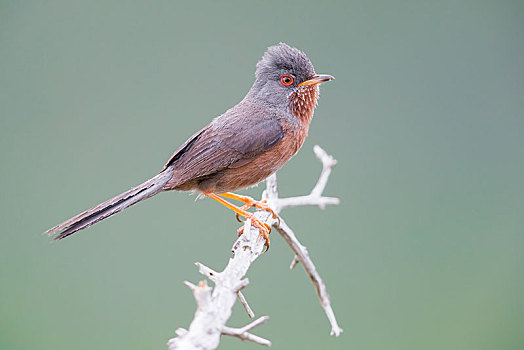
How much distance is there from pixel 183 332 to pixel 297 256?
139cm

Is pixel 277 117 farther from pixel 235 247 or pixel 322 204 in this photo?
pixel 235 247

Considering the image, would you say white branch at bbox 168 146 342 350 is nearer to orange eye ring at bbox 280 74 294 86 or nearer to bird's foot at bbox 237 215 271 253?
bird's foot at bbox 237 215 271 253

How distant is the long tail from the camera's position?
2.16m

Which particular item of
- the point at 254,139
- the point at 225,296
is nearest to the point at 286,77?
the point at 254,139

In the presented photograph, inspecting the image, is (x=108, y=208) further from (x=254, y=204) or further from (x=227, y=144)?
(x=254, y=204)

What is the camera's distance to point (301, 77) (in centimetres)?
291

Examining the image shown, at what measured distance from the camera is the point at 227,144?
8.75 ft

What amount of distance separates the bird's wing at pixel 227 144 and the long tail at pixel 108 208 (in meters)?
0.14

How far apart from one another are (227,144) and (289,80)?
572 millimetres

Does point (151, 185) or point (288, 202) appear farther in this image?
point (288, 202)

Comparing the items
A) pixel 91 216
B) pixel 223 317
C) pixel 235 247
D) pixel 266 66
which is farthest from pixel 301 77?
pixel 223 317

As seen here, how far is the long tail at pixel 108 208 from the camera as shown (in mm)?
2156

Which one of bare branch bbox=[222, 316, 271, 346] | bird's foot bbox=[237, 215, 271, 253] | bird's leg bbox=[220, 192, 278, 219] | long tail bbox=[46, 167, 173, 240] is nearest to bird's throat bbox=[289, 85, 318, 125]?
bird's leg bbox=[220, 192, 278, 219]

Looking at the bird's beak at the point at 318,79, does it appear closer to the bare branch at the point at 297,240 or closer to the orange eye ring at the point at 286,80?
the orange eye ring at the point at 286,80
